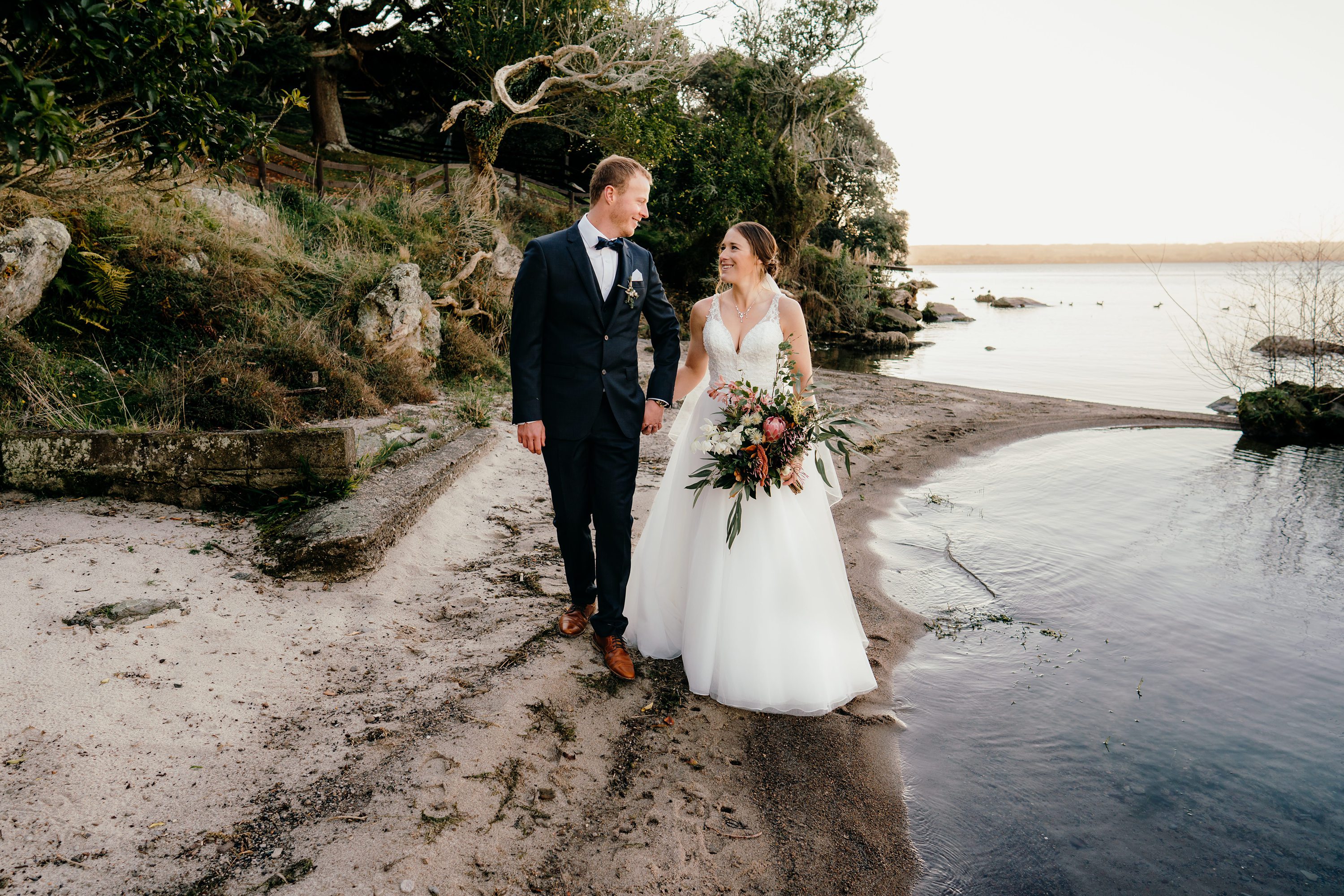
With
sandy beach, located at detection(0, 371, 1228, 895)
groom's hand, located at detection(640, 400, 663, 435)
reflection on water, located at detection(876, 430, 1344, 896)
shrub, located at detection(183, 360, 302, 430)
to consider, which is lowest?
reflection on water, located at detection(876, 430, 1344, 896)

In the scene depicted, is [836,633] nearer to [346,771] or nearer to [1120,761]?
[1120,761]

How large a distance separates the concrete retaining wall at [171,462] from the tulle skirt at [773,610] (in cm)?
292

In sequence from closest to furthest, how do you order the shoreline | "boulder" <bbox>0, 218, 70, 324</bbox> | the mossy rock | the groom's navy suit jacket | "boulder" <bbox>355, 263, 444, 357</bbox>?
1. the shoreline
2. the groom's navy suit jacket
3. "boulder" <bbox>0, 218, 70, 324</bbox>
4. "boulder" <bbox>355, 263, 444, 357</bbox>
5. the mossy rock

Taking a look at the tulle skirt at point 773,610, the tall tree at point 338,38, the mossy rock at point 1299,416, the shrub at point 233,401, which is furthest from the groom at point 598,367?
the tall tree at point 338,38

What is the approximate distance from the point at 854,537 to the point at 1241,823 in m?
3.75

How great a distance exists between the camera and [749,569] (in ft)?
12.4

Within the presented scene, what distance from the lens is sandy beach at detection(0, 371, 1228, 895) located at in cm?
258

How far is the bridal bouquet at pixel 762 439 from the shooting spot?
368cm

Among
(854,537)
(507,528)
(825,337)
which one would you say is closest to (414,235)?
(507,528)

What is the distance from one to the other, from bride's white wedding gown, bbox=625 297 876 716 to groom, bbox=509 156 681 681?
29 cm

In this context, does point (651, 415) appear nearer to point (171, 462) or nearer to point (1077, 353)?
point (171, 462)

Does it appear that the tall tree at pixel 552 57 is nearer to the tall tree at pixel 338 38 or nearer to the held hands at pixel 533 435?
the tall tree at pixel 338 38

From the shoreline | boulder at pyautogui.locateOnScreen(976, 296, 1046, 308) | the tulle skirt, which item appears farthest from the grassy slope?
boulder at pyautogui.locateOnScreen(976, 296, 1046, 308)

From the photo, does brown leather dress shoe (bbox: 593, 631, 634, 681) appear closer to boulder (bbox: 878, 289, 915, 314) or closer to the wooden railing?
the wooden railing
